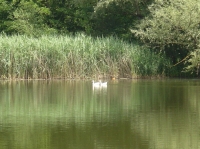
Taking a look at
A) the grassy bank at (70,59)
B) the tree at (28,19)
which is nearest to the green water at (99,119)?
the grassy bank at (70,59)

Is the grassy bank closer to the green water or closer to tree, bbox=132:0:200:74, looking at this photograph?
tree, bbox=132:0:200:74

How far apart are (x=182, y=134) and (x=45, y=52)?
1786 centimetres

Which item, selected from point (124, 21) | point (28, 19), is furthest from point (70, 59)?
point (124, 21)

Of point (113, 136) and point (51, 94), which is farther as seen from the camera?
point (51, 94)

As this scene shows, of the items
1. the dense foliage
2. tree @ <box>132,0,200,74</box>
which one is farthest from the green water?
the dense foliage

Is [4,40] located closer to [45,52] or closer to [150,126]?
[45,52]

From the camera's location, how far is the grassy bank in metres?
27.5

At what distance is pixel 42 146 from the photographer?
997cm

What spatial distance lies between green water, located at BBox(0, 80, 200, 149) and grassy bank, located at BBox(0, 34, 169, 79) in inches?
247

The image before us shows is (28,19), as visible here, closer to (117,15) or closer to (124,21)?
(117,15)

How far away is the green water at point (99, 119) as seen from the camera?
10359 millimetres

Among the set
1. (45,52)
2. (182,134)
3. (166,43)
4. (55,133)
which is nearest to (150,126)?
(182,134)

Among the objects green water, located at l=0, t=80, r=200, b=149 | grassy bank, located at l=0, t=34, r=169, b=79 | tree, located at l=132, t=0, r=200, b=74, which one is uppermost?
tree, located at l=132, t=0, r=200, b=74

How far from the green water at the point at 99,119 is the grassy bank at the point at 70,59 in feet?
20.6
